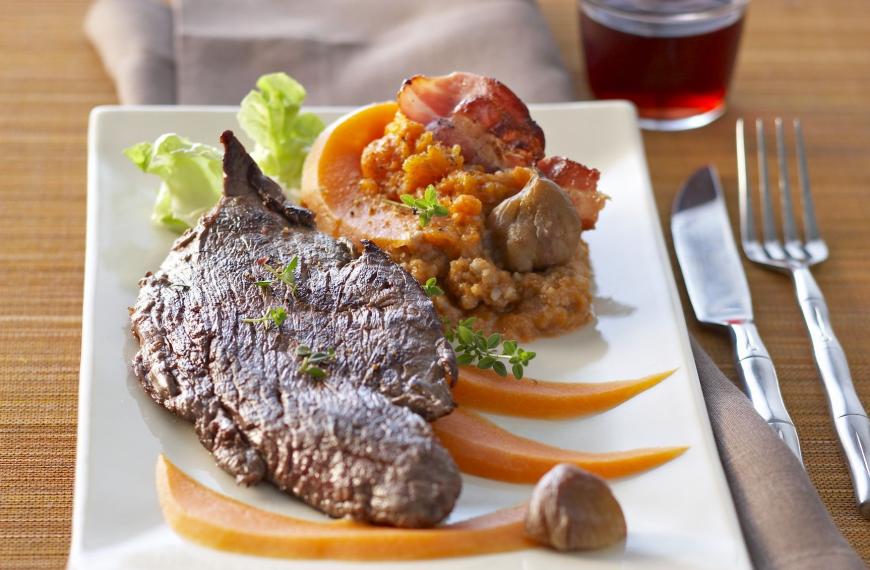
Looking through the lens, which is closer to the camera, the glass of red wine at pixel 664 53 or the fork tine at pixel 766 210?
the fork tine at pixel 766 210

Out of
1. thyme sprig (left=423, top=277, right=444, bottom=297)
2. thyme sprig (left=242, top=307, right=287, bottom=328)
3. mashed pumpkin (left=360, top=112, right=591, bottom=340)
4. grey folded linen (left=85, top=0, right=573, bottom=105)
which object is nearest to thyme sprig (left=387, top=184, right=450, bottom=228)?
mashed pumpkin (left=360, top=112, right=591, bottom=340)

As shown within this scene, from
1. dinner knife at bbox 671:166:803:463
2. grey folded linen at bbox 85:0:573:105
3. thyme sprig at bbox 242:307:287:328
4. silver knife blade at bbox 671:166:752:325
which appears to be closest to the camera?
thyme sprig at bbox 242:307:287:328

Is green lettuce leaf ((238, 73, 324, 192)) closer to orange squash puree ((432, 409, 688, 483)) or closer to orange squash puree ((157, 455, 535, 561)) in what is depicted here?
orange squash puree ((432, 409, 688, 483))

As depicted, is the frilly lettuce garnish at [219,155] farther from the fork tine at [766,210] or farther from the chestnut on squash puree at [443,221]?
the fork tine at [766,210]

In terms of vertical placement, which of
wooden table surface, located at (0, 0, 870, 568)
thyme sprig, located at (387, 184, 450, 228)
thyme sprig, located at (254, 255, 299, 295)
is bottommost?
wooden table surface, located at (0, 0, 870, 568)

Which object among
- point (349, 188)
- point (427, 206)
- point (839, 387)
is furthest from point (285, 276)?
point (839, 387)

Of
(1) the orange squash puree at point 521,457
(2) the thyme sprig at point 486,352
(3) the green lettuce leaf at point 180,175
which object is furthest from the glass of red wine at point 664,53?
(1) the orange squash puree at point 521,457
